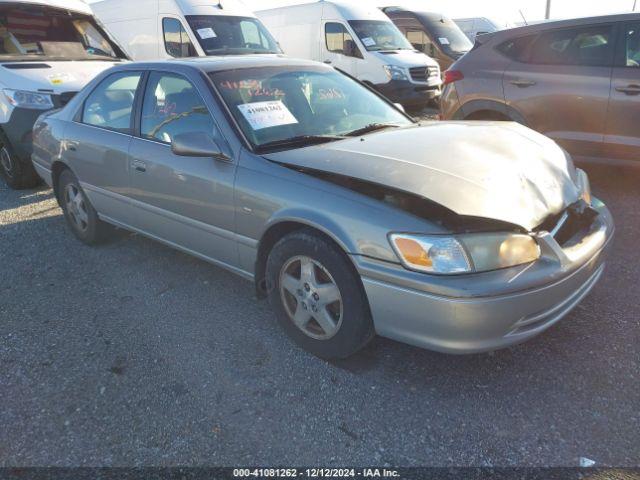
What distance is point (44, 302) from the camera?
11.7 feet

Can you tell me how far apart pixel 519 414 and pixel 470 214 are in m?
0.93

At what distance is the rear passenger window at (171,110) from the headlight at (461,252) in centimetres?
153

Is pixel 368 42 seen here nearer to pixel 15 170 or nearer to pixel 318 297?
pixel 15 170

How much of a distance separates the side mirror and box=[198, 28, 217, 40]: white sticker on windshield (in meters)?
6.38

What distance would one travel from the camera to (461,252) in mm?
2232

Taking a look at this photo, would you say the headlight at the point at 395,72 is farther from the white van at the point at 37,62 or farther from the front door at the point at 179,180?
the front door at the point at 179,180

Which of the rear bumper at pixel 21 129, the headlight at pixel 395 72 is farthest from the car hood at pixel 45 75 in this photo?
the headlight at pixel 395 72

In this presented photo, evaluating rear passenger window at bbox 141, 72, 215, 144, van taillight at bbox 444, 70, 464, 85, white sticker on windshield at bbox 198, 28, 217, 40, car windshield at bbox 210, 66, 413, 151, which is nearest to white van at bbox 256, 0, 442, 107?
white sticker on windshield at bbox 198, 28, 217, 40

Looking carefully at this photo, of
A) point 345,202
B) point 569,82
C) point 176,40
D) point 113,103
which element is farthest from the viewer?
point 176,40

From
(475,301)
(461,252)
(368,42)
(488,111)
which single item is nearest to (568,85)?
(488,111)

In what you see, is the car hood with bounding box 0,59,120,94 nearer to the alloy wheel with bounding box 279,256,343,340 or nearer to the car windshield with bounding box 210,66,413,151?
the car windshield with bounding box 210,66,413,151

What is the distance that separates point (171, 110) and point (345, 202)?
1.66 meters

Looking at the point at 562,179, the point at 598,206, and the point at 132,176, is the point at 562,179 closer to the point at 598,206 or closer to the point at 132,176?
the point at 598,206

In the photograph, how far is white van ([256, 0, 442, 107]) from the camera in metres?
9.67
